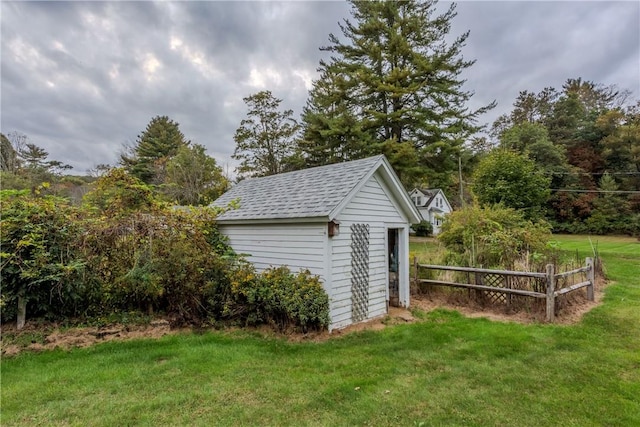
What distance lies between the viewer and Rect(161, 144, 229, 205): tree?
2486 cm

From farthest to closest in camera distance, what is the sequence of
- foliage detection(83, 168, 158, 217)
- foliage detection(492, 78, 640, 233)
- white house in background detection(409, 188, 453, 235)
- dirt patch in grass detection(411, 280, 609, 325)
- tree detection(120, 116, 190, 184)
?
1. white house in background detection(409, 188, 453, 235)
2. tree detection(120, 116, 190, 184)
3. foliage detection(492, 78, 640, 233)
4. dirt patch in grass detection(411, 280, 609, 325)
5. foliage detection(83, 168, 158, 217)

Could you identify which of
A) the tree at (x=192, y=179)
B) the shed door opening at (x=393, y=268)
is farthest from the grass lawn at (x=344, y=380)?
the tree at (x=192, y=179)

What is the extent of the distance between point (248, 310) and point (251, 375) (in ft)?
7.10

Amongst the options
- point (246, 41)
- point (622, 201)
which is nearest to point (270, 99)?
point (246, 41)

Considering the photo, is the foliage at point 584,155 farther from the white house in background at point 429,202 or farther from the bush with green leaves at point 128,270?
the bush with green leaves at point 128,270

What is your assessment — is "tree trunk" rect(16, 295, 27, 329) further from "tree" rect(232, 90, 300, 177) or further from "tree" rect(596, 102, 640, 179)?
"tree" rect(596, 102, 640, 179)

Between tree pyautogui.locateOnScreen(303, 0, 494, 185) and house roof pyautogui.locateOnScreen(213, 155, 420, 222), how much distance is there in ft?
38.3

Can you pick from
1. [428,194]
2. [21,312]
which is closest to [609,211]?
[428,194]

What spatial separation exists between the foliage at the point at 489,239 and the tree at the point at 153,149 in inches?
1054

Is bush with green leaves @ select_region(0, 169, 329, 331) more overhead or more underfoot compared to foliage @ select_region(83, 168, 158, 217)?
more underfoot

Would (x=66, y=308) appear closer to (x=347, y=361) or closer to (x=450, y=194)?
(x=347, y=361)

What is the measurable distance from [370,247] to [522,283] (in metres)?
3.80

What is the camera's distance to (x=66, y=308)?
5973 mm

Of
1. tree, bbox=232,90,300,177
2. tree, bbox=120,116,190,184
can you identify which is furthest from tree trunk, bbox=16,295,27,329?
tree, bbox=120,116,190,184
